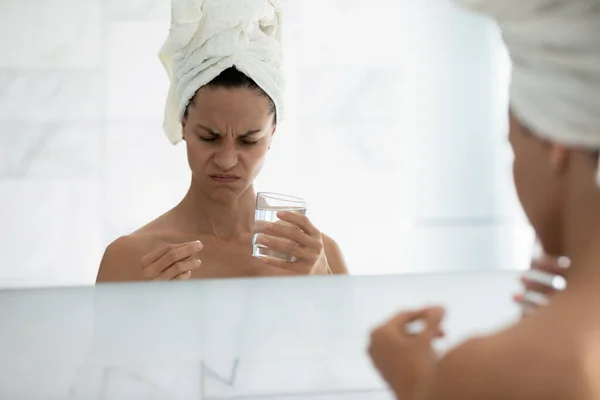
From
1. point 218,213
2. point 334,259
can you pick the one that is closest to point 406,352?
point 334,259

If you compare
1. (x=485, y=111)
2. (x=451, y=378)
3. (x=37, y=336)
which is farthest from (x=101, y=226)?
(x=451, y=378)

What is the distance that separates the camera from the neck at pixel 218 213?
811 mm

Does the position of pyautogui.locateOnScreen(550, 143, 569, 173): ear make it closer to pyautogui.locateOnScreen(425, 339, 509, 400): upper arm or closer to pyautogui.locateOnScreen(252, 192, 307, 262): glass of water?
pyautogui.locateOnScreen(425, 339, 509, 400): upper arm

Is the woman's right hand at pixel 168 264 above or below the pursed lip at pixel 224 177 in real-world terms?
below

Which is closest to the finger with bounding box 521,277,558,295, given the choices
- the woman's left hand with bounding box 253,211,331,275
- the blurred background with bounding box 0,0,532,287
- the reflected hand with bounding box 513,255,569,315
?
the reflected hand with bounding box 513,255,569,315

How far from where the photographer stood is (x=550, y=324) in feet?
1.17

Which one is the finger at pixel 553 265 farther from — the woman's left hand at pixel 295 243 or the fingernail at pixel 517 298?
the woman's left hand at pixel 295 243

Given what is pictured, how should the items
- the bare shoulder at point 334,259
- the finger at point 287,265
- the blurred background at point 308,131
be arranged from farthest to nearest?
the blurred background at point 308,131 < the bare shoulder at point 334,259 < the finger at point 287,265

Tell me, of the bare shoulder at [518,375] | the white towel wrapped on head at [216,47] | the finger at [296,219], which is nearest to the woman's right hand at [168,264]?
the finger at [296,219]

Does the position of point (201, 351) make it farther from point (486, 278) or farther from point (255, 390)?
point (486, 278)

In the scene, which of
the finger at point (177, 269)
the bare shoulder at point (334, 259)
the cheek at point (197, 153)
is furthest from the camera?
the cheek at point (197, 153)

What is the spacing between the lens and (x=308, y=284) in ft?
1.44

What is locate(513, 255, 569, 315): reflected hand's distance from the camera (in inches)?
14.9

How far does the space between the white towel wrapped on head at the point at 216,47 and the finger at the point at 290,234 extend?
10.4 inches
